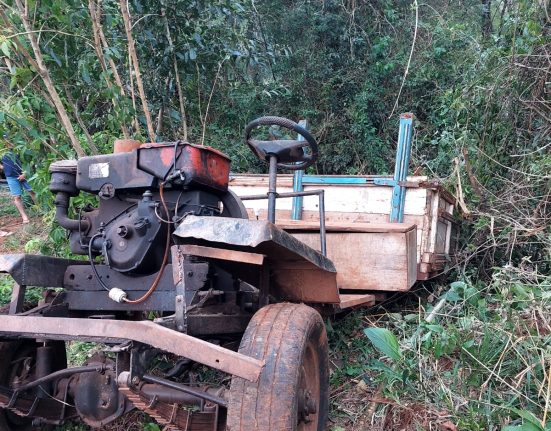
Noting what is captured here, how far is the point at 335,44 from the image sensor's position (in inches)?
382

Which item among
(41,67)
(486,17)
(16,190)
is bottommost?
(16,190)

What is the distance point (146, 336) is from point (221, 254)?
437 mm

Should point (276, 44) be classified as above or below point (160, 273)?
above

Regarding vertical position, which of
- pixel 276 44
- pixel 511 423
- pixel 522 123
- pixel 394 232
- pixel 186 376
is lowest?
pixel 186 376

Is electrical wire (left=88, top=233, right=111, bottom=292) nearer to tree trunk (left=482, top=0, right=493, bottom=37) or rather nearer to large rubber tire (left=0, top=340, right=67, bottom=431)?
large rubber tire (left=0, top=340, right=67, bottom=431)

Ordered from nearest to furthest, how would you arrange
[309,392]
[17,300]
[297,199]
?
[309,392], [17,300], [297,199]

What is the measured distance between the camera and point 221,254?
6.88ft

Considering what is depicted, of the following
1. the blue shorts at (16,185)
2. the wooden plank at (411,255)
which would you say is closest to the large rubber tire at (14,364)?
the wooden plank at (411,255)

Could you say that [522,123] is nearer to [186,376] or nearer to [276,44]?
[186,376]

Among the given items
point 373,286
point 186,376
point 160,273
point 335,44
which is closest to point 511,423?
point 373,286

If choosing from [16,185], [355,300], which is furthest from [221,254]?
[16,185]

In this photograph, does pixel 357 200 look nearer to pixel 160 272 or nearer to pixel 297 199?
pixel 297 199

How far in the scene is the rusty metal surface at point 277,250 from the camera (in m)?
2.00

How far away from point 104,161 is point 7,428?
4.88ft
